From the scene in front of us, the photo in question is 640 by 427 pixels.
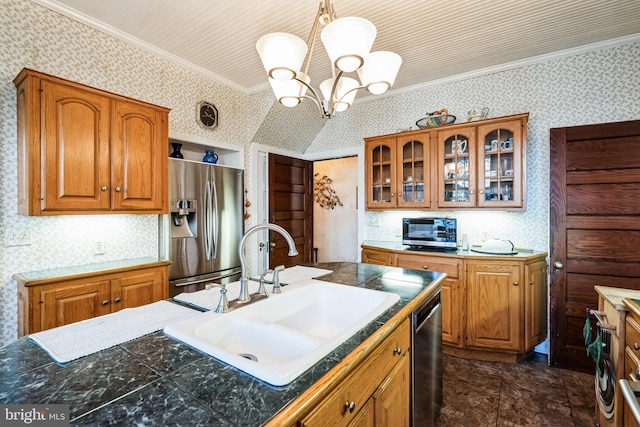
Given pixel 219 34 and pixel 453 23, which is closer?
pixel 453 23

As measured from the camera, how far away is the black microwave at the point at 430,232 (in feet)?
9.97

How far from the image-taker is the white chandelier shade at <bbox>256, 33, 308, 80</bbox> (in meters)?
1.37

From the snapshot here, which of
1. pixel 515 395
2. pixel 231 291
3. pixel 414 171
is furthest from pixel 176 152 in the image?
pixel 515 395

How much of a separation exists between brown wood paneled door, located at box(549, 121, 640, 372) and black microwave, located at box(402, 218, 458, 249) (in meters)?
0.83

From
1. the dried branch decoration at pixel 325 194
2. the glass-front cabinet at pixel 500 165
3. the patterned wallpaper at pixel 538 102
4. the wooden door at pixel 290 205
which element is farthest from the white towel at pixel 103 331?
the dried branch decoration at pixel 325 194

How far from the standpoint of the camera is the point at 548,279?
2.85 metres

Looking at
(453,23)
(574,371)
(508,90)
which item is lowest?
(574,371)

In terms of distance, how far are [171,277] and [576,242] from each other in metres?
3.61

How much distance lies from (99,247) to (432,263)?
2.97m

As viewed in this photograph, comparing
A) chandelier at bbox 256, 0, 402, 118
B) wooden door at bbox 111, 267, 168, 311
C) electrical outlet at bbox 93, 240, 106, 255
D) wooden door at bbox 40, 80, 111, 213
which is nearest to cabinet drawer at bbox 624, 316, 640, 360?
chandelier at bbox 256, 0, 402, 118

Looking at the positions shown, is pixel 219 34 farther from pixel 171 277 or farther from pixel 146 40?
pixel 171 277

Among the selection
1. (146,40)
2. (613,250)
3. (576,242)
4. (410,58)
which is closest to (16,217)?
(146,40)

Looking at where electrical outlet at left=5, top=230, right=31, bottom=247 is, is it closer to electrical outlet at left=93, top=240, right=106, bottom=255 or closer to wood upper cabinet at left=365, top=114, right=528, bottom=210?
electrical outlet at left=93, top=240, right=106, bottom=255

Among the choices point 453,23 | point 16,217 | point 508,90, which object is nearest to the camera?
point 16,217
